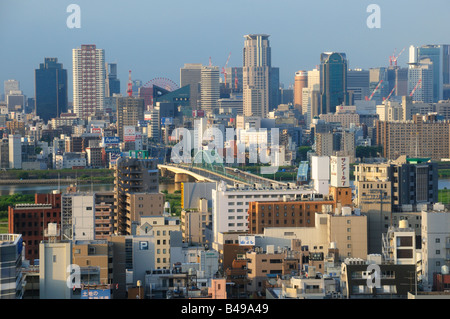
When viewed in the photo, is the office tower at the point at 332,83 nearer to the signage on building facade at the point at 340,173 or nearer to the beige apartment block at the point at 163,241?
the signage on building facade at the point at 340,173

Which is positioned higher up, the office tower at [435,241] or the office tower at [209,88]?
the office tower at [209,88]

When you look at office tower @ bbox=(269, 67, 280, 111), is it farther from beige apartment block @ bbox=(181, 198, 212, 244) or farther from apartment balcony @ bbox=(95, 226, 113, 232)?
apartment balcony @ bbox=(95, 226, 113, 232)

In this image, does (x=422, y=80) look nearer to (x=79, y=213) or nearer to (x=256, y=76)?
(x=256, y=76)

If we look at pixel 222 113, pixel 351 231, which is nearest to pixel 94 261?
pixel 351 231

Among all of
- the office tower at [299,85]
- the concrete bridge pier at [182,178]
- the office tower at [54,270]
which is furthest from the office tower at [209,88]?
the office tower at [54,270]

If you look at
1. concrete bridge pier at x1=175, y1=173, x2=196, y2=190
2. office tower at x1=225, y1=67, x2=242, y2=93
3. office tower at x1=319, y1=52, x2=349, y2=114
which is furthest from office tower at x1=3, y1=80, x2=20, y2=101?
concrete bridge pier at x1=175, y1=173, x2=196, y2=190
